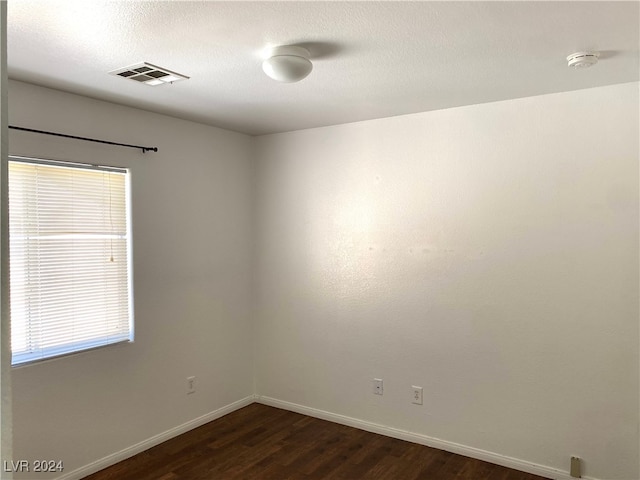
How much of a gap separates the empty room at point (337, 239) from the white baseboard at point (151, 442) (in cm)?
2

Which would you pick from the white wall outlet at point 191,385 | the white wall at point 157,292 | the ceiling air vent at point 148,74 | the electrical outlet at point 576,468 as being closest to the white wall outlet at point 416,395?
the electrical outlet at point 576,468

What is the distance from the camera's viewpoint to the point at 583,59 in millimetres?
2289

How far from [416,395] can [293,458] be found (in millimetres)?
1013

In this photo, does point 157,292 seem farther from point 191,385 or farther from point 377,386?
point 377,386

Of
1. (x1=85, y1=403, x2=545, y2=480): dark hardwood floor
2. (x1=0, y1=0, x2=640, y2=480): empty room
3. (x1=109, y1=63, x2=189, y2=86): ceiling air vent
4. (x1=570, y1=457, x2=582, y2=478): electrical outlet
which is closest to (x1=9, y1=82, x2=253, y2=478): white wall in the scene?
(x1=0, y1=0, x2=640, y2=480): empty room

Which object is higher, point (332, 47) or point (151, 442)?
point (332, 47)

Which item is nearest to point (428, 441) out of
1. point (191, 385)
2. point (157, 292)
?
point (191, 385)

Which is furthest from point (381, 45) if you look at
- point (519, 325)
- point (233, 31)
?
point (519, 325)

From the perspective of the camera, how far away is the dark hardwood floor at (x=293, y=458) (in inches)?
120

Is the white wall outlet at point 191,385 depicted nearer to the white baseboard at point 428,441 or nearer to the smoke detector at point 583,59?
the white baseboard at point 428,441

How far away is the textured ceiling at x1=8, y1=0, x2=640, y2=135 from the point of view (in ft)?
5.96

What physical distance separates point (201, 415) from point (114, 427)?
798 millimetres

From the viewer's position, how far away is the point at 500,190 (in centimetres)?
316

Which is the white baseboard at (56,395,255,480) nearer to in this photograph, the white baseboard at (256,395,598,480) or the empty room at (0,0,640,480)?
the empty room at (0,0,640,480)
